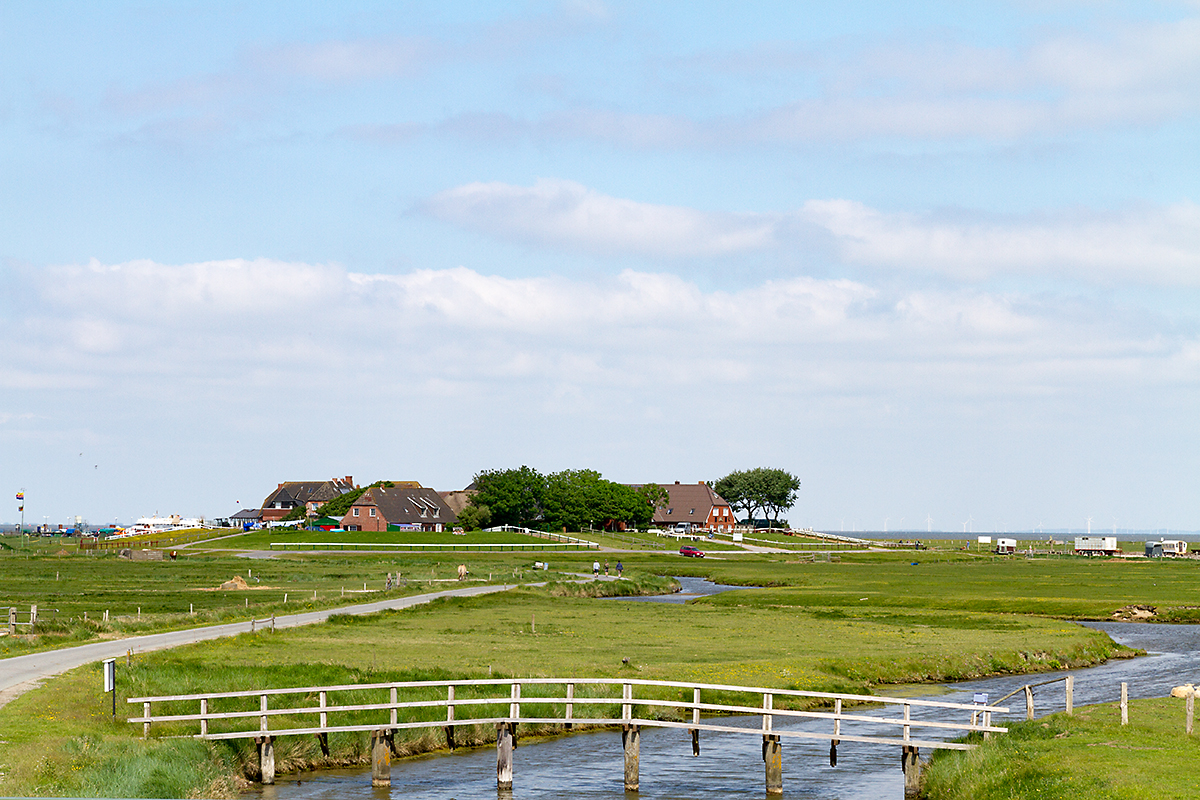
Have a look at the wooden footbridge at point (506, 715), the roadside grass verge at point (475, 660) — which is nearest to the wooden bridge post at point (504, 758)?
the wooden footbridge at point (506, 715)

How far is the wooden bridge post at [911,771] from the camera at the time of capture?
38500mm

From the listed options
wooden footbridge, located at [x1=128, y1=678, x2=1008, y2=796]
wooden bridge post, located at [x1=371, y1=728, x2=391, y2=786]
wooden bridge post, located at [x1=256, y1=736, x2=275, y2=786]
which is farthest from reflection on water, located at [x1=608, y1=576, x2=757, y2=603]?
wooden bridge post, located at [x1=256, y1=736, x2=275, y2=786]

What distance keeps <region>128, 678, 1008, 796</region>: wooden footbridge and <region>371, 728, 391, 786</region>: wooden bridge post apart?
0.03 meters

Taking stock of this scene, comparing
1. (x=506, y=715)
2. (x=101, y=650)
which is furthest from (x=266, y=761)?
(x=101, y=650)

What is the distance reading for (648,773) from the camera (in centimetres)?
4194

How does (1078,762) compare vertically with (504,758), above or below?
above

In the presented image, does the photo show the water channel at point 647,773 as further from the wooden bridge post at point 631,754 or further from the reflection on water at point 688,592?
the reflection on water at point 688,592

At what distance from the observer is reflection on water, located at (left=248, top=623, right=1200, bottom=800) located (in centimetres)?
3853

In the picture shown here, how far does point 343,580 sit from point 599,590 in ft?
87.6

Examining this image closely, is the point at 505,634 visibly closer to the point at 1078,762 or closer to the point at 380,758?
the point at 380,758

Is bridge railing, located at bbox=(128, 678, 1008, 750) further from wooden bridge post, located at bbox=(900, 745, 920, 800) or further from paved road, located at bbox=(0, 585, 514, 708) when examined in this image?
paved road, located at bbox=(0, 585, 514, 708)

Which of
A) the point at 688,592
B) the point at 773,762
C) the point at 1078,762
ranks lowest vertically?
the point at 688,592

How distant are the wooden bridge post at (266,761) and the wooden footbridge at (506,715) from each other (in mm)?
32

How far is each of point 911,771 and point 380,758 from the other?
17231 millimetres
